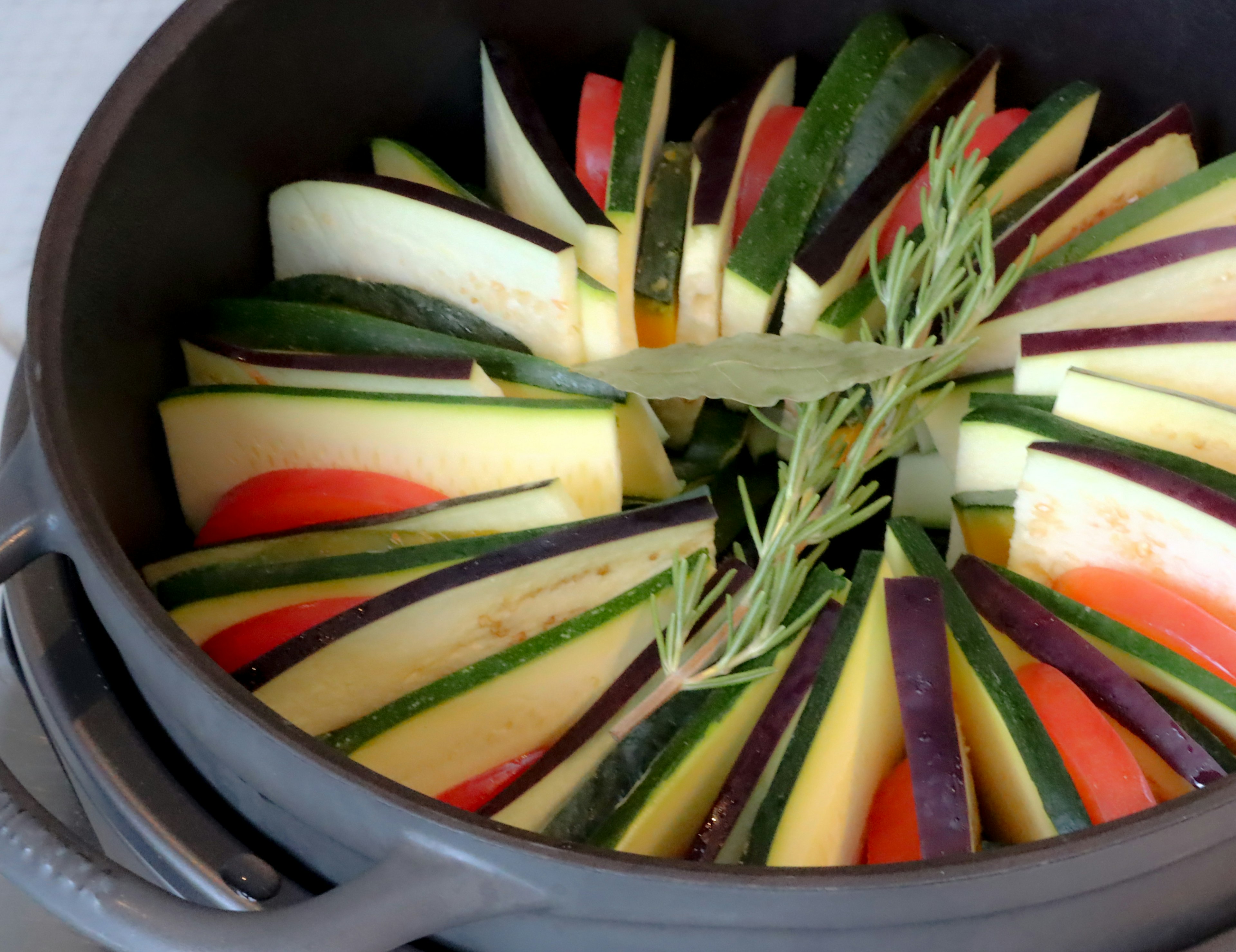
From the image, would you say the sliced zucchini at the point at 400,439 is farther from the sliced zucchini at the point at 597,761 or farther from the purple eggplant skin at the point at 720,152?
the purple eggplant skin at the point at 720,152

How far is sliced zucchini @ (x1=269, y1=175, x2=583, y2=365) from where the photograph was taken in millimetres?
1263

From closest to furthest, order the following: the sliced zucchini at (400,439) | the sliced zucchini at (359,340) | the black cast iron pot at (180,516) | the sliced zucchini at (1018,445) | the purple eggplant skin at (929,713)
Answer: the black cast iron pot at (180,516)
the purple eggplant skin at (929,713)
the sliced zucchini at (1018,445)
the sliced zucchini at (400,439)
the sliced zucchini at (359,340)

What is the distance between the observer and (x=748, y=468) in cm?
150

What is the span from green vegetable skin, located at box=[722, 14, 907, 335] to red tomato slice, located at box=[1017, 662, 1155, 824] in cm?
57

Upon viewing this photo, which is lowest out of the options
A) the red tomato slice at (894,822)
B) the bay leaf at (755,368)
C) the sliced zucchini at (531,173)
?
the red tomato slice at (894,822)

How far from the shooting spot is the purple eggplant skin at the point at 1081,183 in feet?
4.41

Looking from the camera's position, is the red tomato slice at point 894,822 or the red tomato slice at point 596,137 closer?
the red tomato slice at point 894,822

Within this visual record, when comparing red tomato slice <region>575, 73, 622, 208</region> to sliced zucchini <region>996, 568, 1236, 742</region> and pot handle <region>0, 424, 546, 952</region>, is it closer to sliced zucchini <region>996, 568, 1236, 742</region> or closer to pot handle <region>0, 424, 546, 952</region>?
sliced zucchini <region>996, 568, 1236, 742</region>

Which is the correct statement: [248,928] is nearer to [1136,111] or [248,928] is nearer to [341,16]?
[341,16]

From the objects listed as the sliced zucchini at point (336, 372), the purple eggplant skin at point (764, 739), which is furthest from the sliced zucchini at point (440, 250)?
the purple eggplant skin at point (764, 739)

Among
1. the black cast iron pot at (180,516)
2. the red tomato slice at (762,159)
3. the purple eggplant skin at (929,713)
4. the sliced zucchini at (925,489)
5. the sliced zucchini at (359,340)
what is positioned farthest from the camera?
the red tomato slice at (762,159)

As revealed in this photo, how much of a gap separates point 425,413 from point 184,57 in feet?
1.62

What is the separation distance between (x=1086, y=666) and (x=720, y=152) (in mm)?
816

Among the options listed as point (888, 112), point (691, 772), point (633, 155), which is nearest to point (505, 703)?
point (691, 772)
